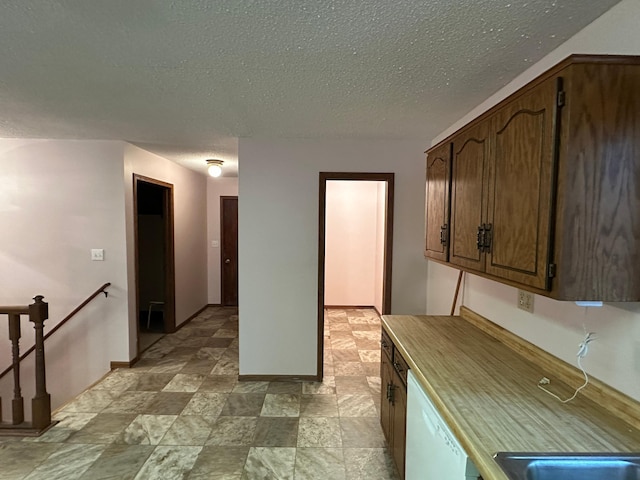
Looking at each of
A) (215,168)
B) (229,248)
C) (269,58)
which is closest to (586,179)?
(269,58)

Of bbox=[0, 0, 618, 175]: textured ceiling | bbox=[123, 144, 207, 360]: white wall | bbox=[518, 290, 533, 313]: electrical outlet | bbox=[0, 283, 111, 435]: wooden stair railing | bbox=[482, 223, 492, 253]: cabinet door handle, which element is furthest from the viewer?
bbox=[123, 144, 207, 360]: white wall

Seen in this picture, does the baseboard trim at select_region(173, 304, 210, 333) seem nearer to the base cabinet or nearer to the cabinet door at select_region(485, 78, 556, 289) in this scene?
the base cabinet

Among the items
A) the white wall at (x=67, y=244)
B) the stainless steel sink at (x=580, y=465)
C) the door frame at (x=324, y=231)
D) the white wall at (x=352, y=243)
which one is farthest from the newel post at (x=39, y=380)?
the white wall at (x=352, y=243)

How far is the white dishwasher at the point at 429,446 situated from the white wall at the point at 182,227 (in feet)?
10.5

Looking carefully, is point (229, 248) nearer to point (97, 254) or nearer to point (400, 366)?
point (97, 254)

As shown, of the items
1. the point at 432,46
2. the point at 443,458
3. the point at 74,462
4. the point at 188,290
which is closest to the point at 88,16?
the point at 432,46

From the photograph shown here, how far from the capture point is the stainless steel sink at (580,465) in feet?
3.30

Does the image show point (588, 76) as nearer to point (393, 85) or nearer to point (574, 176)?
point (574, 176)

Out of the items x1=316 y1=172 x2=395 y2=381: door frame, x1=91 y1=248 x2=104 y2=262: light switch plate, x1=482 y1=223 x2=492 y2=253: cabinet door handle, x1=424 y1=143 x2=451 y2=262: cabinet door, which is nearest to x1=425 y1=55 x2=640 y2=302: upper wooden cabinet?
x1=482 y1=223 x2=492 y2=253: cabinet door handle

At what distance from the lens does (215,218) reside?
20.3 feet

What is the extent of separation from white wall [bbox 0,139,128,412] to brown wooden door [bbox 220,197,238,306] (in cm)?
270

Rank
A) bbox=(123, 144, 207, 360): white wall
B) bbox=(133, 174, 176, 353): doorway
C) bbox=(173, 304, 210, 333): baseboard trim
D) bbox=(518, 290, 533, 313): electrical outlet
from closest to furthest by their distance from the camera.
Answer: bbox=(518, 290, 533, 313): electrical outlet
bbox=(123, 144, 207, 360): white wall
bbox=(133, 174, 176, 353): doorway
bbox=(173, 304, 210, 333): baseboard trim

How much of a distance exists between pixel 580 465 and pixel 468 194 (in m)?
1.24

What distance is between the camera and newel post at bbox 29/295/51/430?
249 centimetres
